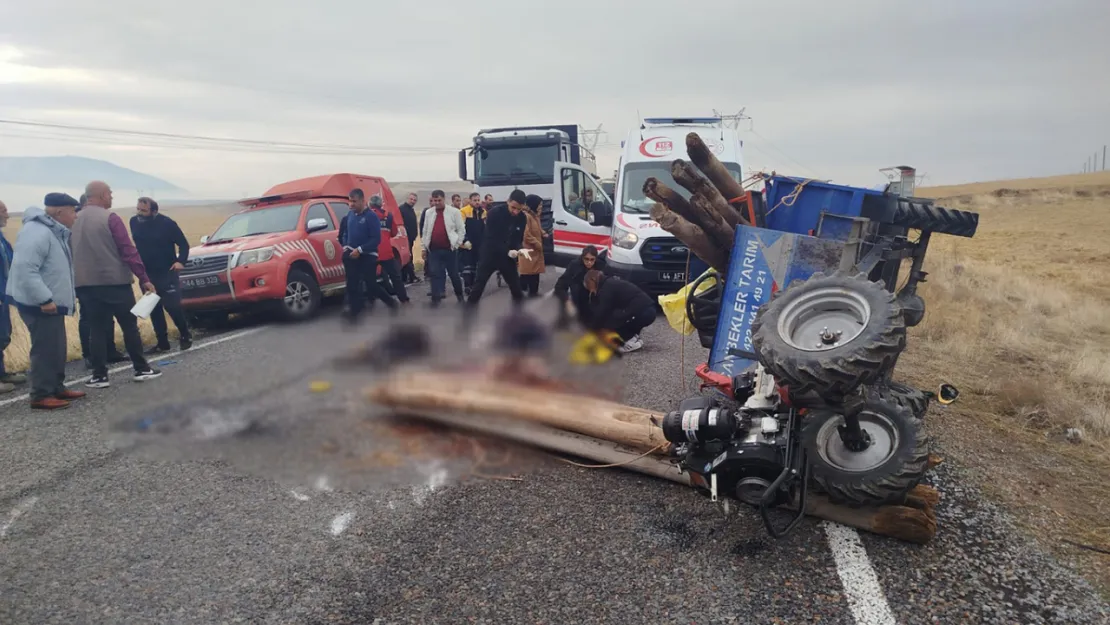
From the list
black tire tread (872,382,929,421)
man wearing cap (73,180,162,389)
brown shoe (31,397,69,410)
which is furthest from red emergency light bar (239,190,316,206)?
black tire tread (872,382,929,421)

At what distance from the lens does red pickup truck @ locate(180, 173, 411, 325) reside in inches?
378

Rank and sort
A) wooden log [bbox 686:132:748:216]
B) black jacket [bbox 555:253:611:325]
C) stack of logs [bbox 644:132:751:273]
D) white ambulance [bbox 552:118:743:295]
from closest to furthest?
1. wooden log [bbox 686:132:748:216]
2. stack of logs [bbox 644:132:751:273]
3. black jacket [bbox 555:253:611:325]
4. white ambulance [bbox 552:118:743:295]

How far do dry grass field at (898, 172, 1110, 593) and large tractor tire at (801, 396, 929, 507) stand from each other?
851mm

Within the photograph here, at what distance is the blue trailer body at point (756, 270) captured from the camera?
4660 millimetres

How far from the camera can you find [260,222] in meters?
11.0

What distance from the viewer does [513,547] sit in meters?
3.37

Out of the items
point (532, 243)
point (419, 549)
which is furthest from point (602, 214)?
point (419, 549)

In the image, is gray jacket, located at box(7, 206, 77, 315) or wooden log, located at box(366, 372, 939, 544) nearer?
wooden log, located at box(366, 372, 939, 544)

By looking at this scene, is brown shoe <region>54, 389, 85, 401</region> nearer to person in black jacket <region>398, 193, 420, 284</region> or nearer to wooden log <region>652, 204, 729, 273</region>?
wooden log <region>652, 204, 729, 273</region>

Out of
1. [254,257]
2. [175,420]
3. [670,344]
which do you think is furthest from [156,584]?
[254,257]

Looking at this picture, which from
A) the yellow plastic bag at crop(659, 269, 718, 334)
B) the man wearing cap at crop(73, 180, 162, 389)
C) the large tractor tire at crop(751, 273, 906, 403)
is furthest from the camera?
A: the man wearing cap at crop(73, 180, 162, 389)

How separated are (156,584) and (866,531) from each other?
3408 millimetres

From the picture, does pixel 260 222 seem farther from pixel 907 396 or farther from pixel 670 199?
pixel 907 396

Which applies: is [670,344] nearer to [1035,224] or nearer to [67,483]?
[67,483]
